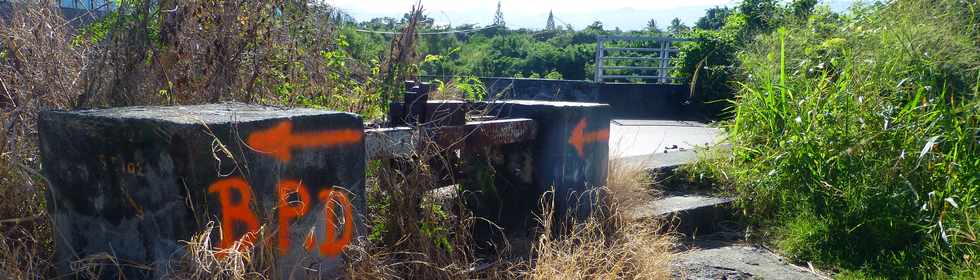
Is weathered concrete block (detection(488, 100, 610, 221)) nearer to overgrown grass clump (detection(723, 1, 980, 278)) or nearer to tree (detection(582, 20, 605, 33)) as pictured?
overgrown grass clump (detection(723, 1, 980, 278))

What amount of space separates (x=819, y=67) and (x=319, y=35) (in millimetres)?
3393

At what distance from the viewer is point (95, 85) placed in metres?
3.39

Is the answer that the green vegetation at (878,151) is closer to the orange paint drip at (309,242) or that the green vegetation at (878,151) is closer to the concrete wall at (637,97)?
the orange paint drip at (309,242)

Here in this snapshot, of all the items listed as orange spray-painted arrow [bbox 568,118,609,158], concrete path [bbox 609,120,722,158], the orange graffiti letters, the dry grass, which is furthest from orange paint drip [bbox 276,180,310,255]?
concrete path [bbox 609,120,722,158]

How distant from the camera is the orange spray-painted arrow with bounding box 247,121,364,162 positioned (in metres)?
2.53

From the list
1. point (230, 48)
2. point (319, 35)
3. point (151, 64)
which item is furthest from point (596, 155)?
point (151, 64)

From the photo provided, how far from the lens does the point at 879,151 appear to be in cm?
459

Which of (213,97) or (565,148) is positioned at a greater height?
(213,97)

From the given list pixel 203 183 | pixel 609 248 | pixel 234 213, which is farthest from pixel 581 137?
pixel 203 183

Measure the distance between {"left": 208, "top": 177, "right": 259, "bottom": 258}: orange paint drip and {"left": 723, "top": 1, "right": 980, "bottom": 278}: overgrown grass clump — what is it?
3.24 m

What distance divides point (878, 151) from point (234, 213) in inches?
146

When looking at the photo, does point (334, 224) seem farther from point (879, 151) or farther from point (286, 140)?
point (879, 151)

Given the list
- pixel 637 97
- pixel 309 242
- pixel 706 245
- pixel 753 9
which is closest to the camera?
pixel 309 242

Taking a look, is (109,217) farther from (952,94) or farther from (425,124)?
(952,94)
